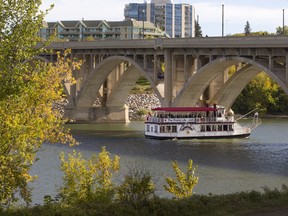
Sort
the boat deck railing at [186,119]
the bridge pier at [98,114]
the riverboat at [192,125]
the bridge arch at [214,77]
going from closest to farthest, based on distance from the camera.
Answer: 1. the bridge arch at [214,77]
2. the boat deck railing at [186,119]
3. the riverboat at [192,125]
4. the bridge pier at [98,114]

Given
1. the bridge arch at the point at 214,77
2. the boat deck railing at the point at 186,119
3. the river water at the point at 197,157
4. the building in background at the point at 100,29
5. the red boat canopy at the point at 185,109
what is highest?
the building in background at the point at 100,29

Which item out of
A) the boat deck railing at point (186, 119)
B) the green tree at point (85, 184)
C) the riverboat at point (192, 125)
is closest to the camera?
the green tree at point (85, 184)

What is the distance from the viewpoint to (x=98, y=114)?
9769cm

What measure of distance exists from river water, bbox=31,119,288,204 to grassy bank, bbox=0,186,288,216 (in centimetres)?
684

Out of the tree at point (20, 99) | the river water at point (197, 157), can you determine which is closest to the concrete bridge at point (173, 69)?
the river water at point (197, 157)

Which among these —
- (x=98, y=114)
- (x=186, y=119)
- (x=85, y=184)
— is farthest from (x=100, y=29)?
(x=85, y=184)

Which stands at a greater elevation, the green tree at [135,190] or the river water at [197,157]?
the green tree at [135,190]

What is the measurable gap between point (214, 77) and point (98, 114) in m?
26.1

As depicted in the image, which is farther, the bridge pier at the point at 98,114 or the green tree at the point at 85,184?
the bridge pier at the point at 98,114

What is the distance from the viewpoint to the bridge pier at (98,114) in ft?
316

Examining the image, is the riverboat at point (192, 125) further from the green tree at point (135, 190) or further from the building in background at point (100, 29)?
the building in background at point (100, 29)

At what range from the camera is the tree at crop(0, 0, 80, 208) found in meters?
23.6

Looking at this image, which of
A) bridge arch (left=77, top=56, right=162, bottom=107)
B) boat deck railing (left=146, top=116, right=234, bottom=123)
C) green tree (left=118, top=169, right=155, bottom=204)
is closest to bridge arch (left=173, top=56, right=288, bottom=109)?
boat deck railing (left=146, top=116, right=234, bottom=123)

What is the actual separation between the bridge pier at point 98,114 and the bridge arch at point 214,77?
70.6ft
